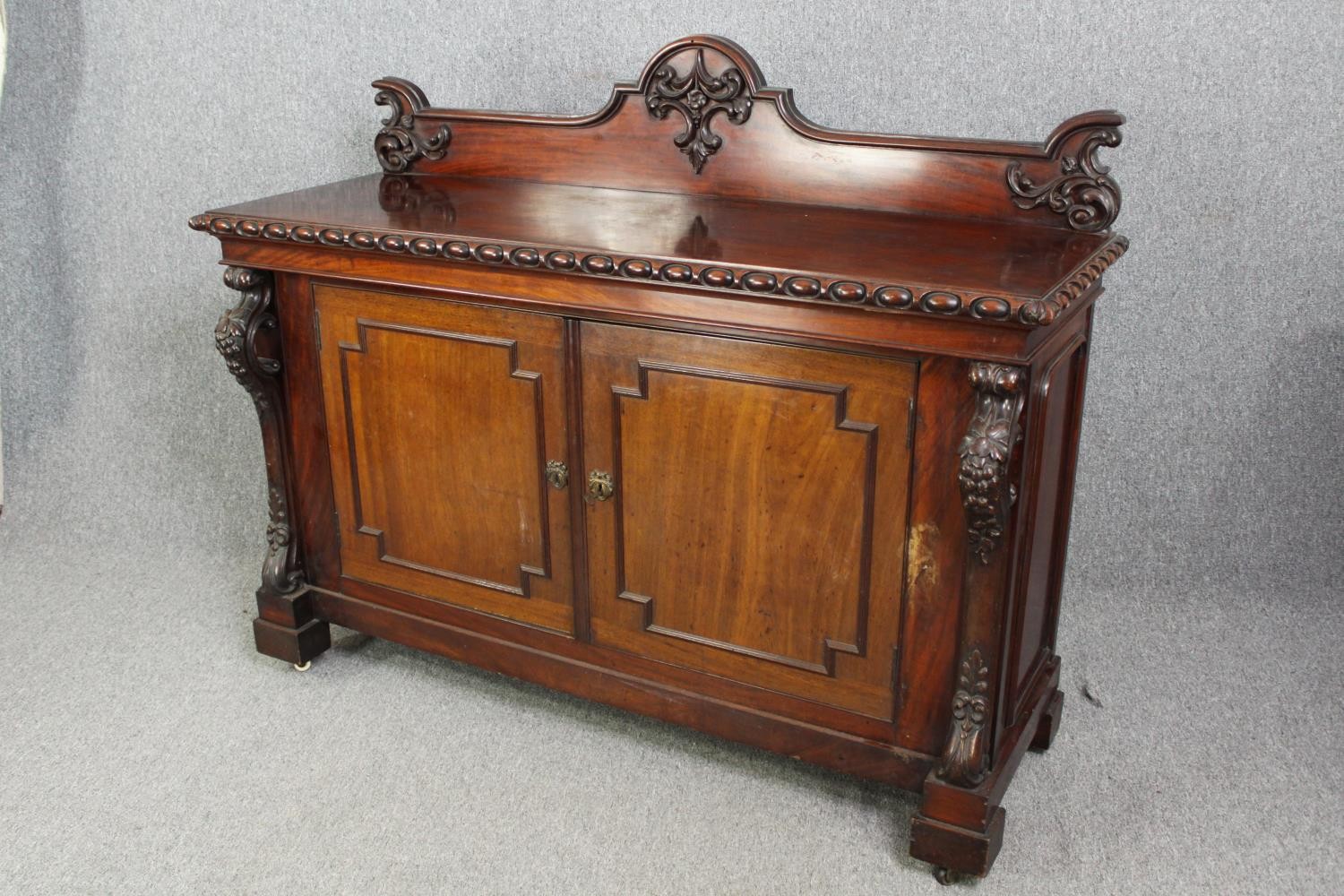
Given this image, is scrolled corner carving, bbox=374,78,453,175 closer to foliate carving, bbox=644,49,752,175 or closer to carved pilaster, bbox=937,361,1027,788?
foliate carving, bbox=644,49,752,175

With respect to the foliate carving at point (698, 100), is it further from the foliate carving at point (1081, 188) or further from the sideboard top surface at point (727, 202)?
the foliate carving at point (1081, 188)

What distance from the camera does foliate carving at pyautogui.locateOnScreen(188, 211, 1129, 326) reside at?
156cm

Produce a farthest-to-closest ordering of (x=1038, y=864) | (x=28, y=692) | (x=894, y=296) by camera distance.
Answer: (x=28, y=692), (x=1038, y=864), (x=894, y=296)

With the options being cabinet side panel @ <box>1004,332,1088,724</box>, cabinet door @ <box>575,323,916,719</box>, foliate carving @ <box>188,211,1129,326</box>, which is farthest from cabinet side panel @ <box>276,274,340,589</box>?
cabinet side panel @ <box>1004,332,1088,724</box>

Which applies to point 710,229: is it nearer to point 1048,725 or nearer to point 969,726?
point 969,726

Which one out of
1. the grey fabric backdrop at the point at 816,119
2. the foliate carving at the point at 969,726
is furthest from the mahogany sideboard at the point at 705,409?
the grey fabric backdrop at the point at 816,119

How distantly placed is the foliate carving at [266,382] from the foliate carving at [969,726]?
1.19m

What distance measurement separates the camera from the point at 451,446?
83.0 inches

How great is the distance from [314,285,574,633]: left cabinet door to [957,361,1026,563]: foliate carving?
24.4 inches

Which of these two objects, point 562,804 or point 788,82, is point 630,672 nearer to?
point 562,804

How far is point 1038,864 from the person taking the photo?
1887 millimetres

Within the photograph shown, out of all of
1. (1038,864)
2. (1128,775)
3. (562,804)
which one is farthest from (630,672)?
(1128,775)

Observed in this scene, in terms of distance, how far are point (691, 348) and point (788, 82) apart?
0.80 metres

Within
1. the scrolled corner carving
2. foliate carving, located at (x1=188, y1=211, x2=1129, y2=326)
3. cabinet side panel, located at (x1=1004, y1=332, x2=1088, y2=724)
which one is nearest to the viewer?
foliate carving, located at (x1=188, y1=211, x2=1129, y2=326)
